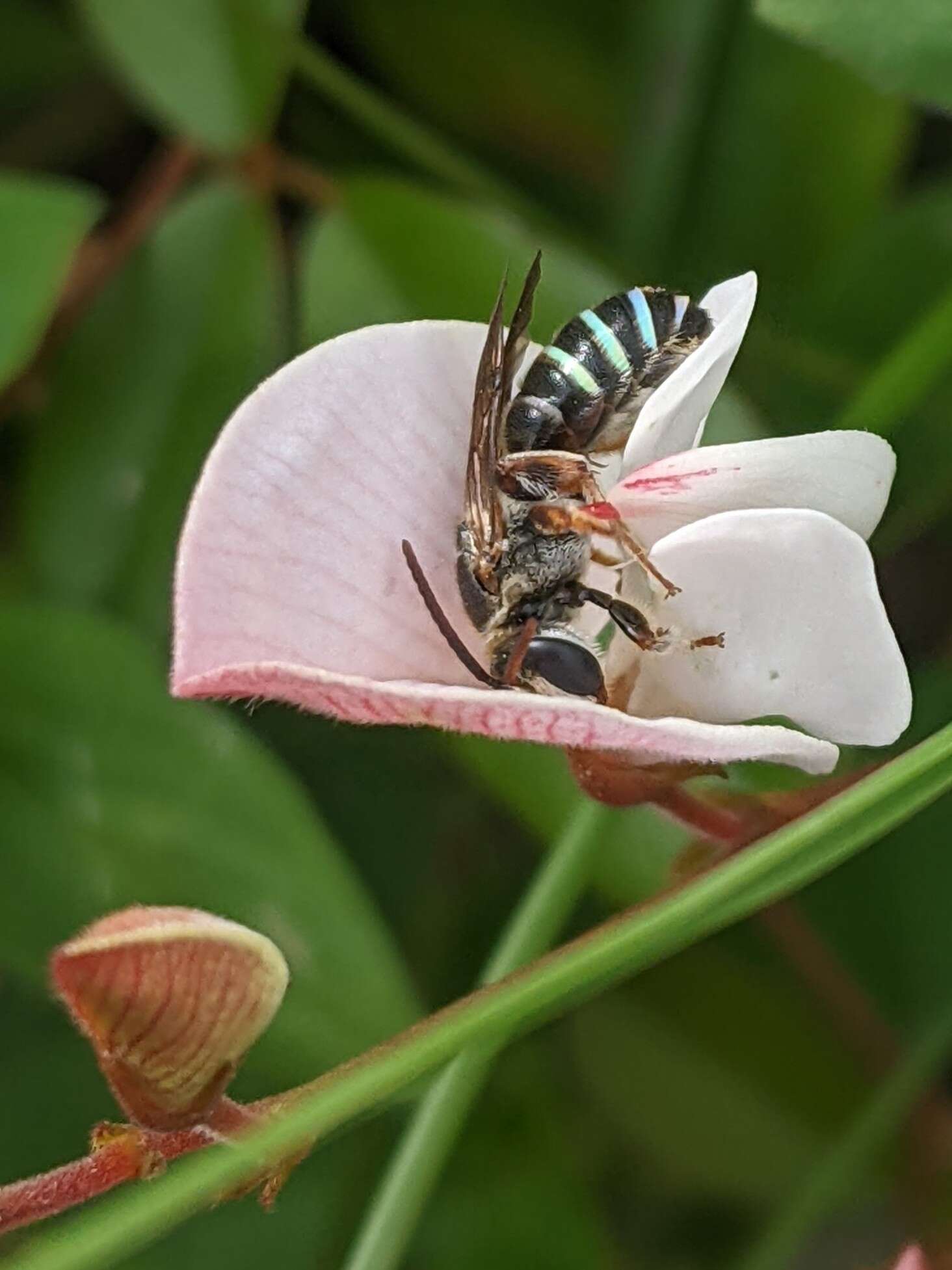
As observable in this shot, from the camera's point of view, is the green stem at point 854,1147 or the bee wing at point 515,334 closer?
the bee wing at point 515,334

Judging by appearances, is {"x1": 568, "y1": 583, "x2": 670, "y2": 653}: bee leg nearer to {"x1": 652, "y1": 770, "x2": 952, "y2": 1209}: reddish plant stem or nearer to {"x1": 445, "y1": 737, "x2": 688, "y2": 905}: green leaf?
{"x1": 445, "y1": 737, "x2": 688, "y2": 905}: green leaf

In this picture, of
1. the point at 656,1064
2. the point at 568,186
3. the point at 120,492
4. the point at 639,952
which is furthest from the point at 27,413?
the point at 639,952

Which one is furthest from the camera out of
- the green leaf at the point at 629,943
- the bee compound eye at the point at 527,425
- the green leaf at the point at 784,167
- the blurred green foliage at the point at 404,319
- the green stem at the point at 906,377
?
the green leaf at the point at 784,167

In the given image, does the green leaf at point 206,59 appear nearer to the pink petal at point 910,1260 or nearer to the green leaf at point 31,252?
the green leaf at point 31,252

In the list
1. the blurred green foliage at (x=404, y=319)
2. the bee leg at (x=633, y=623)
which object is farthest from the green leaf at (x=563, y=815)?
the bee leg at (x=633, y=623)

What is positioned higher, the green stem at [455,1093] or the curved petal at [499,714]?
the curved petal at [499,714]

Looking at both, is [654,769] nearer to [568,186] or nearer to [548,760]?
[548,760]

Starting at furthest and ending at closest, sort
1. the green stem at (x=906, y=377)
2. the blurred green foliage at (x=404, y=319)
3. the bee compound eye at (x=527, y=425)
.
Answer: the blurred green foliage at (x=404, y=319), the green stem at (x=906, y=377), the bee compound eye at (x=527, y=425)

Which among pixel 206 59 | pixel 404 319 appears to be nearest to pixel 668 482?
pixel 404 319
